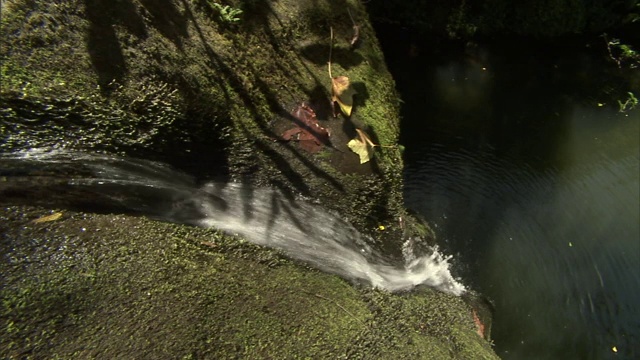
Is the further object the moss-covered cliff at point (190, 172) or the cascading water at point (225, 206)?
the cascading water at point (225, 206)

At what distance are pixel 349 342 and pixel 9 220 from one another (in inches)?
62.0

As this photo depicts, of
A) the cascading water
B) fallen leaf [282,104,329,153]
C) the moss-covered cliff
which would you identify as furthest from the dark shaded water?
fallen leaf [282,104,329,153]

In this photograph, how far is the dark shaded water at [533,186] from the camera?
3.58m

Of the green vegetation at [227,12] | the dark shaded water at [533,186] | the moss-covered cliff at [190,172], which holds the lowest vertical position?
the dark shaded water at [533,186]

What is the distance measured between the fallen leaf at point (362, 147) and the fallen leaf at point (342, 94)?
0.19 metres

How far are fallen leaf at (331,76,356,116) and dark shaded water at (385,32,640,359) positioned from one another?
1.52m

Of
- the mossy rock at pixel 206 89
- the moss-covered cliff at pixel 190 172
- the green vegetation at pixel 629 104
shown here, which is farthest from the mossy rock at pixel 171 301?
the green vegetation at pixel 629 104

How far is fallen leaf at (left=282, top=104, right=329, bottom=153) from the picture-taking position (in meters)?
2.80

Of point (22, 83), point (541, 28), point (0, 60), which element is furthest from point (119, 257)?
point (541, 28)

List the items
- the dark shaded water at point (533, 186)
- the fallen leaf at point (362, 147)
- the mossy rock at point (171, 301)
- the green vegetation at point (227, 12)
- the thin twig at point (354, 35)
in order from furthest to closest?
the dark shaded water at point (533, 186)
the thin twig at point (354, 35)
the fallen leaf at point (362, 147)
the green vegetation at point (227, 12)
the mossy rock at point (171, 301)

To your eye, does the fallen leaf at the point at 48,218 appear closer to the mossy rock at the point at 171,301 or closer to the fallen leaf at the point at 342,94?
the mossy rock at the point at 171,301

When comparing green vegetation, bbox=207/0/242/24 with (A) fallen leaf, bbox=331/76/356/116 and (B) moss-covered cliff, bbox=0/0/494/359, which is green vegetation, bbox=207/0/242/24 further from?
(A) fallen leaf, bbox=331/76/356/116

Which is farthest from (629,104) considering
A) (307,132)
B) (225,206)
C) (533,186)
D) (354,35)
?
(225,206)

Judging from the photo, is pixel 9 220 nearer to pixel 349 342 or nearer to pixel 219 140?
pixel 219 140
